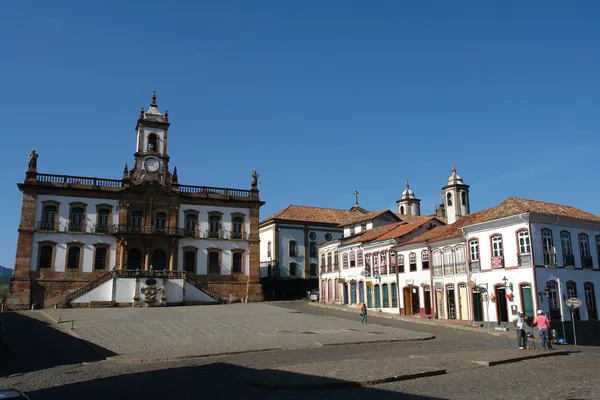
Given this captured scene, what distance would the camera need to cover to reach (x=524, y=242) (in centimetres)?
2984

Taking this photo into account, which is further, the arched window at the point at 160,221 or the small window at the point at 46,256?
the arched window at the point at 160,221

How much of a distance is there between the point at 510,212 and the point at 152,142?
3427 centimetres

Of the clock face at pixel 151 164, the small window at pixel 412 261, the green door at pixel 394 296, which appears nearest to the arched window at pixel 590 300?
the small window at pixel 412 261

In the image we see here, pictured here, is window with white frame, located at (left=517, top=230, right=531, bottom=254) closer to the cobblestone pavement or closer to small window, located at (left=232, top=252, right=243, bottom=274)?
the cobblestone pavement

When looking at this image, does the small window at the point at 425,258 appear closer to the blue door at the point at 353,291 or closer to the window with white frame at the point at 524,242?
the window with white frame at the point at 524,242

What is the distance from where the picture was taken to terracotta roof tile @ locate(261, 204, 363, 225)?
5994 centimetres

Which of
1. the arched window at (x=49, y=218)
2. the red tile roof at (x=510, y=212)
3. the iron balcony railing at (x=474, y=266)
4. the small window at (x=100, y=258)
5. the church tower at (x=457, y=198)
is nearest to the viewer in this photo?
the red tile roof at (x=510, y=212)

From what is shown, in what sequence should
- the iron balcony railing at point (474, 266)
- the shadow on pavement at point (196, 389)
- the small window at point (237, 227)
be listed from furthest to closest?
1. the small window at point (237, 227)
2. the iron balcony railing at point (474, 266)
3. the shadow on pavement at point (196, 389)

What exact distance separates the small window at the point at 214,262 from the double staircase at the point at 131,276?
242 cm

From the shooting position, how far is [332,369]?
14.1 metres

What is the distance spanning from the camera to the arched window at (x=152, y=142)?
50750 millimetres

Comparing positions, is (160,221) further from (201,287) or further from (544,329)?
(544,329)

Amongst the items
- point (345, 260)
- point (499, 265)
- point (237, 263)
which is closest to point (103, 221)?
point (237, 263)

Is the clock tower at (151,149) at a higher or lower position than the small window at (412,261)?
higher
